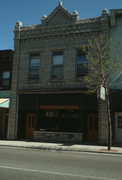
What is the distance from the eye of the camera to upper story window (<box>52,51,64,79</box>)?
1977 cm

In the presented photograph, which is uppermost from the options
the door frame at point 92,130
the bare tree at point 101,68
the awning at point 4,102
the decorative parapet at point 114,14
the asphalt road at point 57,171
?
the decorative parapet at point 114,14

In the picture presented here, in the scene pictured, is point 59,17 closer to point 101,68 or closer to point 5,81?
point 5,81

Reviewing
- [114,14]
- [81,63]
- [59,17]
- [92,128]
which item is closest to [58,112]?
[92,128]

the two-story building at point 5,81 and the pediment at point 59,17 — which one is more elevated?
the pediment at point 59,17

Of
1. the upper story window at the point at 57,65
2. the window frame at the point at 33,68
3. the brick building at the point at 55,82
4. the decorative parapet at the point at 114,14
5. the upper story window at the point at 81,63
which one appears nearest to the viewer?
the decorative parapet at the point at 114,14

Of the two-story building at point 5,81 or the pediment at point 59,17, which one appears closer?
the pediment at point 59,17

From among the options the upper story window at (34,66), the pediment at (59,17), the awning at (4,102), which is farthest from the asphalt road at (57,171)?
the pediment at (59,17)

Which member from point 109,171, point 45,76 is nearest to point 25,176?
point 109,171

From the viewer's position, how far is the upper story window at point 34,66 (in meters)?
20.6

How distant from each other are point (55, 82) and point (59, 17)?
5585 mm

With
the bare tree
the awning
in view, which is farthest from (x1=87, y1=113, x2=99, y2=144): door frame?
the awning

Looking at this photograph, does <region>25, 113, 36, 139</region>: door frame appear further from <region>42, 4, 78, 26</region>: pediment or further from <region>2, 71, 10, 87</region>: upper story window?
<region>42, 4, 78, 26</region>: pediment

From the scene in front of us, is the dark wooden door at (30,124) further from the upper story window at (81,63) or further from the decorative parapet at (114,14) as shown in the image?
the decorative parapet at (114,14)

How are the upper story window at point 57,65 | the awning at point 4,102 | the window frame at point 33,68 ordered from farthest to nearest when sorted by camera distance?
1. the window frame at point 33,68
2. the upper story window at point 57,65
3. the awning at point 4,102
